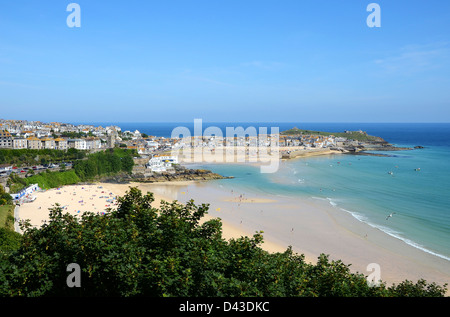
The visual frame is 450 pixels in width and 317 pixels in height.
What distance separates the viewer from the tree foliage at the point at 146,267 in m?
4.90

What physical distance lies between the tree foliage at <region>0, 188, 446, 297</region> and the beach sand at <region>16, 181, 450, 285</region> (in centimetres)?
887

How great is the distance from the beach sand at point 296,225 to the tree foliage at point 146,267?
29.1 ft

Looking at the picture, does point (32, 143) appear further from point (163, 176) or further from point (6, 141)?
point (163, 176)

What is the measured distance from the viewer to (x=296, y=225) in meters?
19.1

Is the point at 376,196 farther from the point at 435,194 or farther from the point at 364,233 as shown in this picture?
the point at 364,233

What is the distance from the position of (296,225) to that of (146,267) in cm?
1531

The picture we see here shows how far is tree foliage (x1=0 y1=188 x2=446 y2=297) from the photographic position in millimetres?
4902

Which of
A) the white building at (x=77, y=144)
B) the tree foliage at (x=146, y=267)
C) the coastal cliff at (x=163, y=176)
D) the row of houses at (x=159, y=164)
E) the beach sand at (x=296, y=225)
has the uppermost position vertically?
the white building at (x=77, y=144)

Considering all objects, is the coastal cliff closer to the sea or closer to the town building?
the sea

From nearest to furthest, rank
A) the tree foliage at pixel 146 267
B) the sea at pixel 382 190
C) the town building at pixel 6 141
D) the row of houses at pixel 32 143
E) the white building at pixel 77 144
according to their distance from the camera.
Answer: the tree foliage at pixel 146 267, the sea at pixel 382 190, the town building at pixel 6 141, the row of houses at pixel 32 143, the white building at pixel 77 144

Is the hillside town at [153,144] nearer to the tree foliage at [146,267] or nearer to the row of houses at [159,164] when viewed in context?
the row of houses at [159,164]

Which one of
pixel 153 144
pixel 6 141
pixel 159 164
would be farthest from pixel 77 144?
pixel 159 164

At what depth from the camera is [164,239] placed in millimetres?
6164

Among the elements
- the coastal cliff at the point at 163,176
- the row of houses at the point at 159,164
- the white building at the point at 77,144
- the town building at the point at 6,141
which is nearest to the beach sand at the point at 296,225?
the coastal cliff at the point at 163,176
